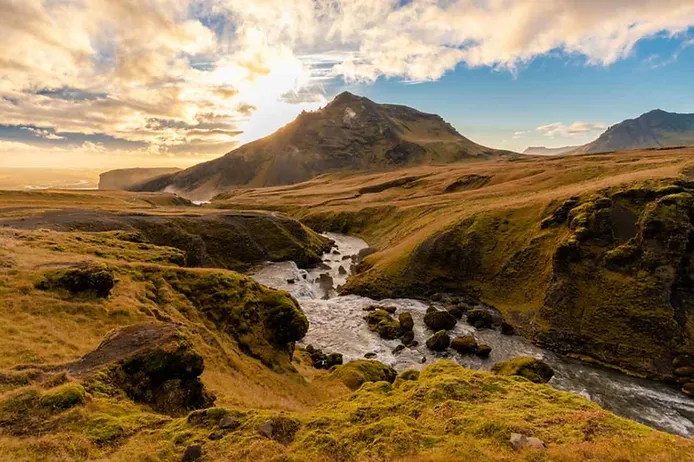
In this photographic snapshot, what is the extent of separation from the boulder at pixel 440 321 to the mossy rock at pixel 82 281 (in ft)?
130

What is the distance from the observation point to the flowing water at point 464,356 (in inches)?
1395

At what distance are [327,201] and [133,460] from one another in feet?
508

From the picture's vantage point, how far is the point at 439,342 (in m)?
46.9

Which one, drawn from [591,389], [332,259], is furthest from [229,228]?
[591,389]

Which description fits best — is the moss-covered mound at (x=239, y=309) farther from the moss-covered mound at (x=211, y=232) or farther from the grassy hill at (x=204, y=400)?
the moss-covered mound at (x=211, y=232)

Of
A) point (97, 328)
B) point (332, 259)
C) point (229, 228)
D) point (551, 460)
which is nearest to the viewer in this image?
point (551, 460)

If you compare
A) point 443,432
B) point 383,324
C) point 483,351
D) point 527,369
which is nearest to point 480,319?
point 483,351

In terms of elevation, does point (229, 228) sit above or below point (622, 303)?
above

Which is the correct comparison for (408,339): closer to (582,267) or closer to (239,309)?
(239,309)

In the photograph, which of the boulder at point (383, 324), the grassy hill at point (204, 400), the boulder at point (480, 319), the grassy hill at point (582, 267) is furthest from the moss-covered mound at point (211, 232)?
the boulder at point (480, 319)

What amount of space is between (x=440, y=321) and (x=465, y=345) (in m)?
6.50

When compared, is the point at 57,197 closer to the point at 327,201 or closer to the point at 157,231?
the point at 157,231

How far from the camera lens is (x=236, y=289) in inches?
1592

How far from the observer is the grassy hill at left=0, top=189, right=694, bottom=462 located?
14234 millimetres
